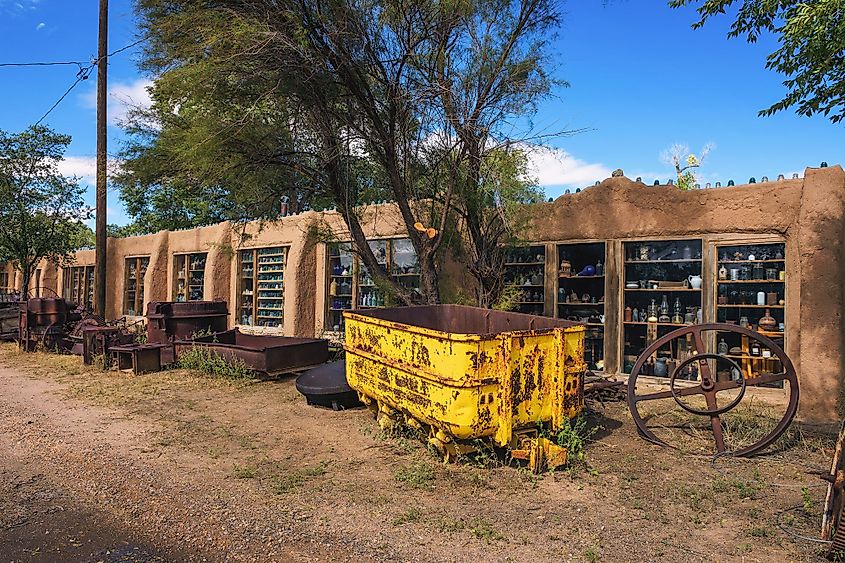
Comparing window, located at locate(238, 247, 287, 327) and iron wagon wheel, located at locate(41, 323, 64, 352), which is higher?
window, located at locate(238, 247, 287, 327)

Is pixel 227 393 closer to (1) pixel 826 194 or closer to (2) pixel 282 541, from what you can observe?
(2) pixel 282 541

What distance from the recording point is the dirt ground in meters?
4.19

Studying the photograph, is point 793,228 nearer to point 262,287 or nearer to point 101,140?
point 262,287

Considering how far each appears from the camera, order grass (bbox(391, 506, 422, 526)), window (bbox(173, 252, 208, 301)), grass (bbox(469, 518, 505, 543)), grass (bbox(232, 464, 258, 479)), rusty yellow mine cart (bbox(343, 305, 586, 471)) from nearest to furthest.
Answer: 1. grass (bbox(469, 518, 505, 543))
2. grass (bbox(391, 506, 422, 526))
3. rusty yellow mine cart (bbox(343, 305, 586, 471))
4. grass (bbox(232, 464, 258, 479))
5. window (bbox(173, 252, 208, 301))

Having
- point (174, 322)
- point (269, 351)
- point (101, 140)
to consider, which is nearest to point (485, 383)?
point (269, 351)

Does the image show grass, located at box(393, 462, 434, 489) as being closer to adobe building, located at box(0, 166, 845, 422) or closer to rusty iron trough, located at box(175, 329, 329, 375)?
adobe building, located at box(0, 166, 845, 422)

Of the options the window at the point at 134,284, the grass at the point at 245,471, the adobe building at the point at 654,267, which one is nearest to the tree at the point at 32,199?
the window at the point at 134,284

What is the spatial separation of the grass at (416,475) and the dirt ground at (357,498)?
2cm

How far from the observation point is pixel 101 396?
9.38m

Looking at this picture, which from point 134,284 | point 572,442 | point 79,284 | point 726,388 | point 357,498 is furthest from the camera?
point 79,284

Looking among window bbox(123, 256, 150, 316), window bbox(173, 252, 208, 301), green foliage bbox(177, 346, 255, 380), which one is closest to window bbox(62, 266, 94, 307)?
window bbox(123, 256, 150, 316)

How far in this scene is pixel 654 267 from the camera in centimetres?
983

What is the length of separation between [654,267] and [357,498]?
6628mm

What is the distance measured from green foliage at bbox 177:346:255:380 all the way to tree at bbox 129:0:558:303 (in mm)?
2700
